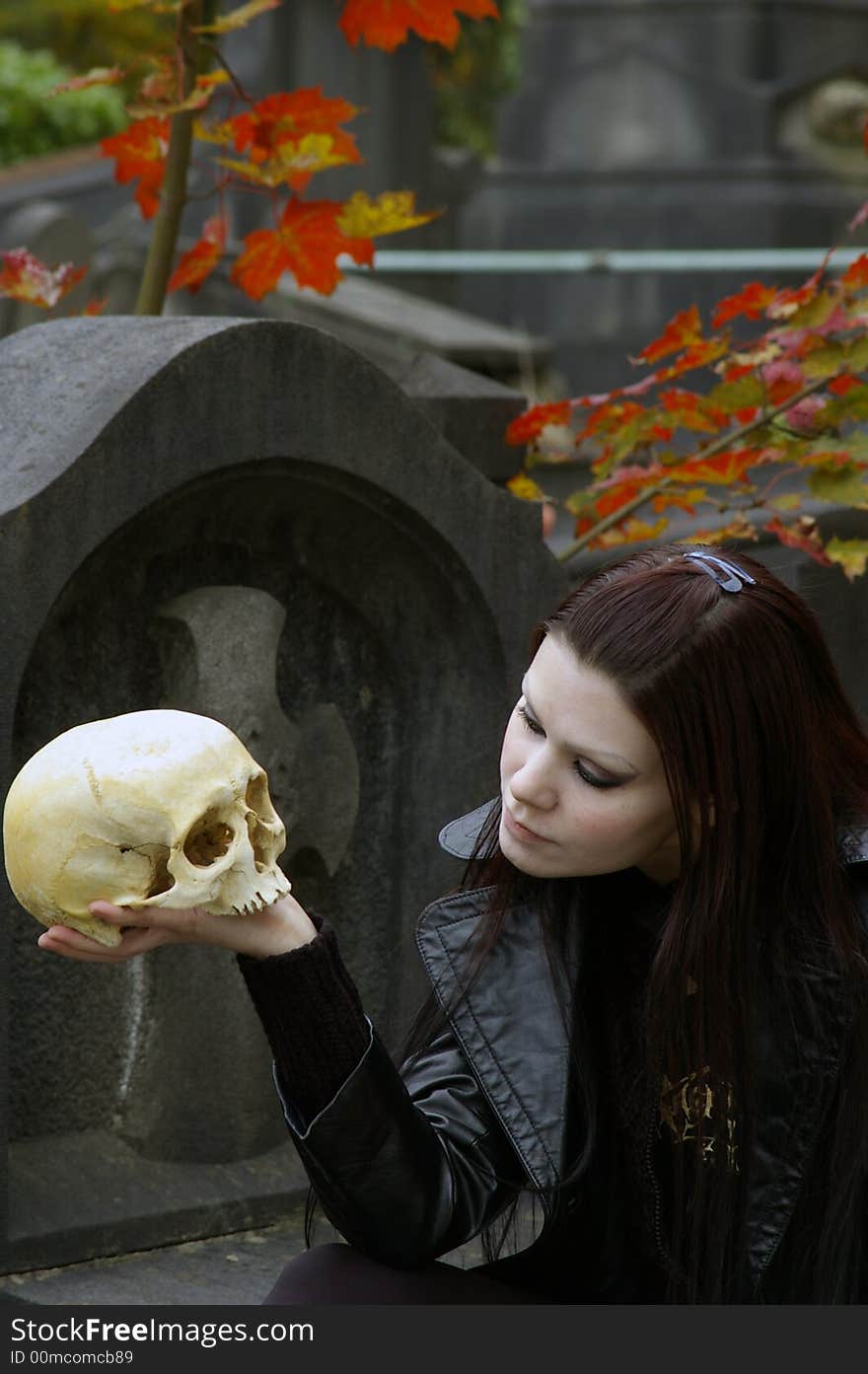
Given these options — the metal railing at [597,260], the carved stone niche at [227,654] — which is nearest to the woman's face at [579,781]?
the carved stone niche at [227,654]

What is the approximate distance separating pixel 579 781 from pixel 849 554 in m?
2.10

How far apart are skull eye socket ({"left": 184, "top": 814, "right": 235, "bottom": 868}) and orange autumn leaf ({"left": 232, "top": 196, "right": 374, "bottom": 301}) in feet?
6.22

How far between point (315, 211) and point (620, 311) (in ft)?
21.1

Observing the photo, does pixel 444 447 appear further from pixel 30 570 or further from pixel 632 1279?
pixel 632 1279

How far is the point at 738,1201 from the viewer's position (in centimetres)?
246

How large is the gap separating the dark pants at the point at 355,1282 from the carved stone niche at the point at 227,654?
3.14 ft

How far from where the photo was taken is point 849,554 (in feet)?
14.3

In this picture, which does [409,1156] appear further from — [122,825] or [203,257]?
[203,257]

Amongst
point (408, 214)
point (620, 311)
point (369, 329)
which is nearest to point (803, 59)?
point (620, 311)

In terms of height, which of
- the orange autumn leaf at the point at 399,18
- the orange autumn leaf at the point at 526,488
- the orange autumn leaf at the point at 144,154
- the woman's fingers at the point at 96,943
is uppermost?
the orange autumn leaf at the point at 399,18

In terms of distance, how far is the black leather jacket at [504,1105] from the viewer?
232 centimetres

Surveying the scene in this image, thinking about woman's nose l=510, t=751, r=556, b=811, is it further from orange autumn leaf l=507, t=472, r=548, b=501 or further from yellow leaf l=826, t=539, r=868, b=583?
orange autumn leaf l=507, t=472, r=548, b=501

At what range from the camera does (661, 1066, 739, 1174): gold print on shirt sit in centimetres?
247

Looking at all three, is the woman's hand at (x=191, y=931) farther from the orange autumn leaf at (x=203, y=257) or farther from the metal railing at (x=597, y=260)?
the metal railing at (x=597, y=260)
